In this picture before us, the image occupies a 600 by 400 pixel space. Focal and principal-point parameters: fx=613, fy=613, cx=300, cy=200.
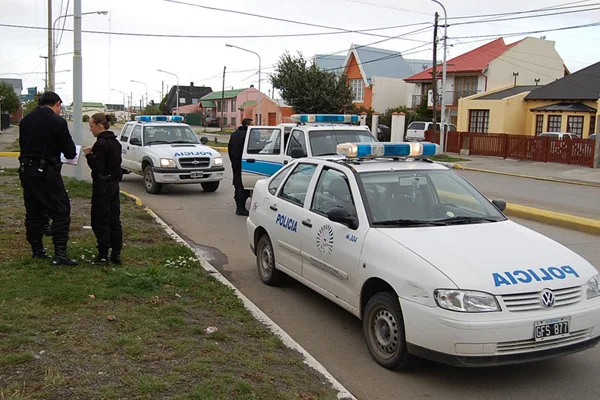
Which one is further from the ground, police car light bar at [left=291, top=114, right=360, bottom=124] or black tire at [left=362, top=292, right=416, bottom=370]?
police car light bar at [left=291, top=114, right=360, bottom=124]

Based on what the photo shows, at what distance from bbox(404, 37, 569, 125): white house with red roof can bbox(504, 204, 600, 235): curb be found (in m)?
36.1

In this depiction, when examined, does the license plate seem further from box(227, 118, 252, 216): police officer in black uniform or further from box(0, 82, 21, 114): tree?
box(0, 82, 21, 114): tree

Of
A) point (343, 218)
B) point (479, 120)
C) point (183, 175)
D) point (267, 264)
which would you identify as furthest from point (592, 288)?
point (479, 120)

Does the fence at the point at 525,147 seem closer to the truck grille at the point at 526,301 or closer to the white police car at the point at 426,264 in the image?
the white police car at the point at 426,264

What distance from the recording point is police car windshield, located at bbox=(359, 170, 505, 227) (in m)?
5.32

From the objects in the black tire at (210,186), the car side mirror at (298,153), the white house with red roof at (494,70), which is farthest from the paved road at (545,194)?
the white house with red roof at (494,70)

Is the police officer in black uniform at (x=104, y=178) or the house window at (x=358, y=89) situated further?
the house window at (x=358, y=89)

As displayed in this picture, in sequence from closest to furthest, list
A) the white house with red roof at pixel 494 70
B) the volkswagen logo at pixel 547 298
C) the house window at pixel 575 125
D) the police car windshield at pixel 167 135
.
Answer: the volkswagen logo at pixel 547 298 < the police car windshield at pixel 167 135 < the house window at pixel 575 125 < the white house with red roof at pixel 494 70

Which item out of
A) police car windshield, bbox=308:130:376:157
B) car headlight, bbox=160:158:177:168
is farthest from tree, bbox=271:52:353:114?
police car windshield, bbox=308:130:376:157

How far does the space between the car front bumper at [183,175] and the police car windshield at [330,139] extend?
4633 mm

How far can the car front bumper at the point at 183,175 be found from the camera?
1467cm

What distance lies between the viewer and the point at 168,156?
48.3 ft

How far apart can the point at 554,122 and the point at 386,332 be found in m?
35.5

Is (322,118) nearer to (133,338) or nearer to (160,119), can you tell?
(160,119)
